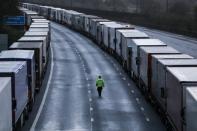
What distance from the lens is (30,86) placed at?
112ft

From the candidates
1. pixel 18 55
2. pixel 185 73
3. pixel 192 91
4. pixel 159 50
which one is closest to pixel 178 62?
pixel 185 73

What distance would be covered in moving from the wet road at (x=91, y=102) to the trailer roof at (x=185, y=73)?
430 cm

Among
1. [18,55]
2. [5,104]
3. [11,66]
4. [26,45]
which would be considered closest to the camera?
[5,104]

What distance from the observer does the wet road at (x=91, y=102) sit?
32797 millimetres

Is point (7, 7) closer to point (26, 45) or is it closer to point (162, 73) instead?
point (26, 45)

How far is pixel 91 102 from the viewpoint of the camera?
4041 cm

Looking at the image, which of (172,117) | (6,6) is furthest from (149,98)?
(6,6)

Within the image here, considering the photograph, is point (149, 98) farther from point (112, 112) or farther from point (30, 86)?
point (30, 86)

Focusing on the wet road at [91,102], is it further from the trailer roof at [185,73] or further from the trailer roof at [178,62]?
the trailer roof at [185,73]

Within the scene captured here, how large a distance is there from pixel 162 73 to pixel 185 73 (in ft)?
13.6

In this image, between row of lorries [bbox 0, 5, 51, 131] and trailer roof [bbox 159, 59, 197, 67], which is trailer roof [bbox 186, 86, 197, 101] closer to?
row of lorries [bbox 0, 5, 51, 131]

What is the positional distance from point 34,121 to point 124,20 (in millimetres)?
106983

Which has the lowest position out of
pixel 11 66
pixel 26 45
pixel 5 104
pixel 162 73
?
pixel 5 104

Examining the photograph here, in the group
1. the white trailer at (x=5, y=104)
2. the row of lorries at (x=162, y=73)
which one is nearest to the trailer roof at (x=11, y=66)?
the white trailer at (x=5, y=104)
